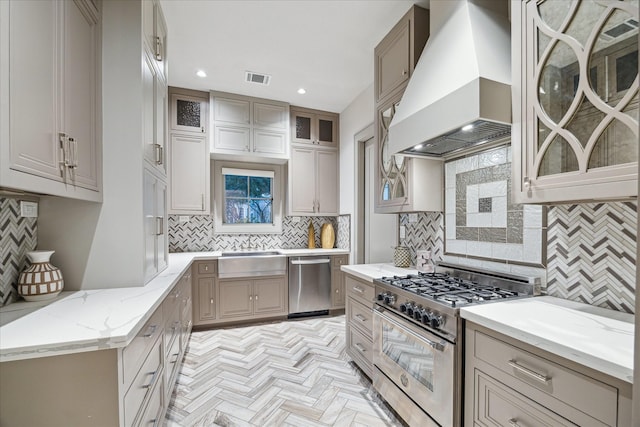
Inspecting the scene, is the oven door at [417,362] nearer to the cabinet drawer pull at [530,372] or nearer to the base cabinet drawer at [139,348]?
the cabinet drawer pull at [530,372]

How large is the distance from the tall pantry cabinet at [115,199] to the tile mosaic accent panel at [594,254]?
2.40m

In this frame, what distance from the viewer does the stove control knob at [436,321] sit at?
1460 millimetres

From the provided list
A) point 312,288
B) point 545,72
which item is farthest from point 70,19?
point 312,288

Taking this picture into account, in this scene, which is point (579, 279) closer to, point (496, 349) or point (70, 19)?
point (496, 349)

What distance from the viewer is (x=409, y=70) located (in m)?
2.16

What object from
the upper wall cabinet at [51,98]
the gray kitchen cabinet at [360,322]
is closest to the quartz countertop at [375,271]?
the gray kitchen cabinet at [360,322]

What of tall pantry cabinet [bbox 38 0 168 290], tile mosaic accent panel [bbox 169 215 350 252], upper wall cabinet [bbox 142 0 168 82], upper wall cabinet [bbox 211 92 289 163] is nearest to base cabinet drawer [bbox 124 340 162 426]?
tall pantry cabinet [bbox 38 0 168 290]

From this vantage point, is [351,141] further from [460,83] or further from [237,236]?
[460,83]

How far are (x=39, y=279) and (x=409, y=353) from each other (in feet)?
6.69

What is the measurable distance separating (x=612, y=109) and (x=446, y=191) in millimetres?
1290

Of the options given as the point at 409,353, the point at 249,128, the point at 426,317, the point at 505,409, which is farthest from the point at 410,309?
the point at 249,128

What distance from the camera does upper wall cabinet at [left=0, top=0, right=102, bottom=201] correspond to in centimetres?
96

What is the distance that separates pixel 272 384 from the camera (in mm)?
2291

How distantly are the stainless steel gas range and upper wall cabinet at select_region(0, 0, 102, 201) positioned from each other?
1.85 metres
